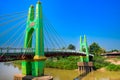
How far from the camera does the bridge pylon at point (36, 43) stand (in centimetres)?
2342

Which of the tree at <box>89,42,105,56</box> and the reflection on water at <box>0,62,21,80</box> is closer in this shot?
the reflection on water at <box>0,62,21,80</box>

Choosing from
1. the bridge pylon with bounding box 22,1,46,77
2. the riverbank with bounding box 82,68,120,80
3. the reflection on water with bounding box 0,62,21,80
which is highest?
the bridge pylon with bounding box 22,1,46,77

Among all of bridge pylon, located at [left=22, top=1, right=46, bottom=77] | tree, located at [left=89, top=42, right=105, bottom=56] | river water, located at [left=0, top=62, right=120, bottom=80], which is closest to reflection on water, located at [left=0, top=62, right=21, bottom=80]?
river water, located at [left=0, top=62, right=120, bottom=80]

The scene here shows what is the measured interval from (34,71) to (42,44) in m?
3.50

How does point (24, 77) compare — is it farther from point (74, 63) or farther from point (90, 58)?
point (90, 58)

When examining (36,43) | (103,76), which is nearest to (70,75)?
(103,76)

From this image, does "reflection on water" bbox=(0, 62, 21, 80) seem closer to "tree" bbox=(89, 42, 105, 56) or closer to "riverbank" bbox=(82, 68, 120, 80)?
"riverbank" bbox=(82, 68, 120, 80)

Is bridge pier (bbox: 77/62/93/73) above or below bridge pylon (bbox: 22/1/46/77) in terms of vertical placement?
below

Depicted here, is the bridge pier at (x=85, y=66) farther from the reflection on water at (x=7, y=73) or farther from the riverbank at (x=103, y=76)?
the reflection on water at (x=7, y=73)

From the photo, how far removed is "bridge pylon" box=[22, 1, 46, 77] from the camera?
76.8 feet

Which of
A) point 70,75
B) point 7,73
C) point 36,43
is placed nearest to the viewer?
point 36,43

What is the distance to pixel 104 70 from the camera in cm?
4900

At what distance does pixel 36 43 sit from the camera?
76.9 ft

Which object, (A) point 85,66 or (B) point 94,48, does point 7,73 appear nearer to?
(A) point 85,66
